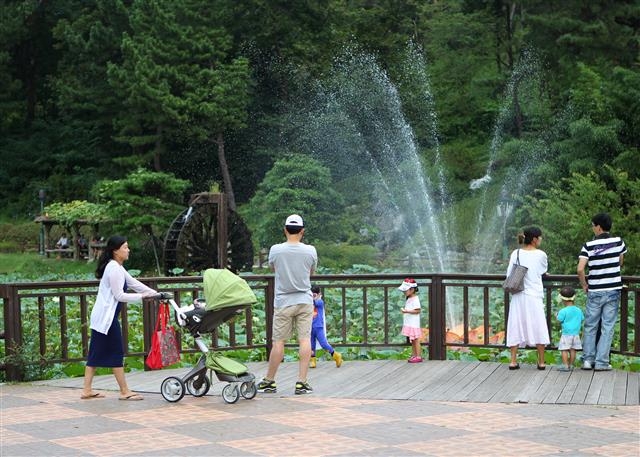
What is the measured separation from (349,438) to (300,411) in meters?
1.12

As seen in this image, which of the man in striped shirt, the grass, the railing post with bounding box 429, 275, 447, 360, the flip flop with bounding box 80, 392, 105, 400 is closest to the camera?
the flip flop with bounding box 80, 392, 105, 400

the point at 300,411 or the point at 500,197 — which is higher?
the point at 500,197

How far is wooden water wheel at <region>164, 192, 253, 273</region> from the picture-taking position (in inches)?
1164

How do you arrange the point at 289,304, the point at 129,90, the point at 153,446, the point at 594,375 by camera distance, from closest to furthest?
the point at 153,446, the point at 289,304, the point at 594,375, the point at 129,90

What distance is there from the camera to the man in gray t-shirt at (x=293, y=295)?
9.36m

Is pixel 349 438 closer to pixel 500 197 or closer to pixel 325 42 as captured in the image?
pixel 500 197

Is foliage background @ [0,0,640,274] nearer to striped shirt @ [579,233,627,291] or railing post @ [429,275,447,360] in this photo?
railing post @ [429,275,447,360]

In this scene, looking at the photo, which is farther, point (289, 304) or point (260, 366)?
point (260, 366)

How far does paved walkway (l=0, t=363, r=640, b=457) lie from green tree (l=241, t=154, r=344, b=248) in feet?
78.1

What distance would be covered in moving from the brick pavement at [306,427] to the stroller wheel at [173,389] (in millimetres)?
87

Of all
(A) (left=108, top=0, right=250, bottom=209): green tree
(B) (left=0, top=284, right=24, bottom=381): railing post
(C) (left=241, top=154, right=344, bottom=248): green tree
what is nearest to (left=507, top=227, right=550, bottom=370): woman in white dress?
(B) (left=0, top=284, right=24, bottom=381): railing post

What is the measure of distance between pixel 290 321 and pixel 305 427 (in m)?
1.59

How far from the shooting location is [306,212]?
34.1 metres

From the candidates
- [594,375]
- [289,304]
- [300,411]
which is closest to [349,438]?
[300,411]
